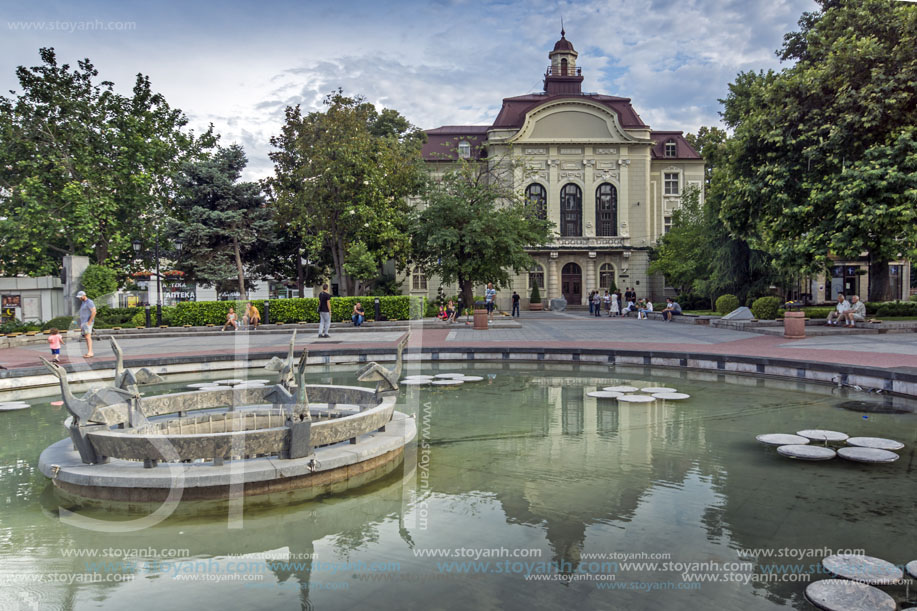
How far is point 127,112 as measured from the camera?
32.3 meters

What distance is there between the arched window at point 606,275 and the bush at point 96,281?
111 feet

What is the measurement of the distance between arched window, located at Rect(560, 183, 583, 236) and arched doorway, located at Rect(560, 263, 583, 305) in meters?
2.74

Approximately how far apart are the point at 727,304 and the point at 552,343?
15.8 m

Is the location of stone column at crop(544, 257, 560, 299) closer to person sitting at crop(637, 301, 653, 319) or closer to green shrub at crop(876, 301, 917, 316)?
person sitting at crop(637, 301, 653, 319)

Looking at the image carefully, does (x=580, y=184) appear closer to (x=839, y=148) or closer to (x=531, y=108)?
(x=531, y=108)

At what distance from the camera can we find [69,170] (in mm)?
29953

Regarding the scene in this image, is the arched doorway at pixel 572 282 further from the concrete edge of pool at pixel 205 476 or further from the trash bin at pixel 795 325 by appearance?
the concrete edge of pool at pixel 205 476

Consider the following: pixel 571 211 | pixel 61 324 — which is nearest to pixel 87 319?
pixel 61 324

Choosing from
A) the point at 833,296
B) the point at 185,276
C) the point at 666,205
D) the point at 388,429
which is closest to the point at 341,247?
the point at 185,276

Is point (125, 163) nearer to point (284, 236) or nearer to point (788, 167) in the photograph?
point (284, 236)

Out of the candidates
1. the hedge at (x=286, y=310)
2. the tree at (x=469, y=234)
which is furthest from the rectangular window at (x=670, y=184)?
the hedge at (x=286, y=310)

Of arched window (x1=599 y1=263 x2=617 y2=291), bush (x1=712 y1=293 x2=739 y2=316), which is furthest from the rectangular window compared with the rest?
bush (x1=712 y1=293 x2=739 y2=316)

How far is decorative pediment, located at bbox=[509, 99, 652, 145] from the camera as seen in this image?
44719 millimetres

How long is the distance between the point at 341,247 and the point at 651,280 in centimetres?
2698
